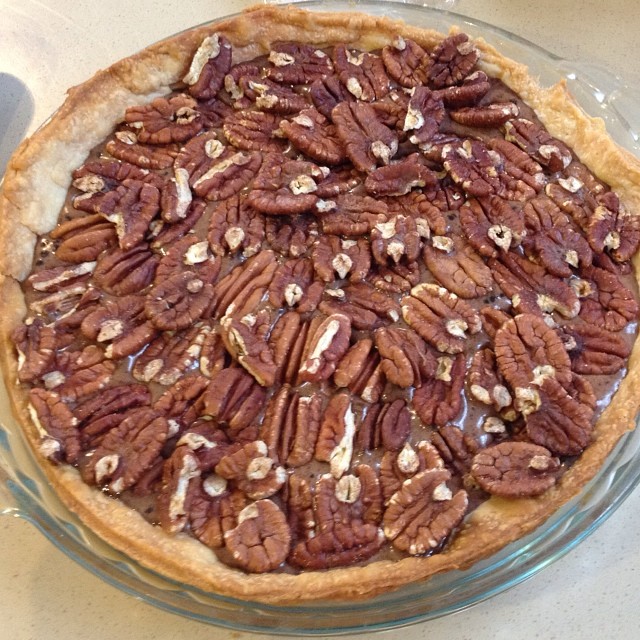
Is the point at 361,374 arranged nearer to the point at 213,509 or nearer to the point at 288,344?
the point at 288,344

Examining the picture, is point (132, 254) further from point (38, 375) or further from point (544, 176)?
point (544, 176)

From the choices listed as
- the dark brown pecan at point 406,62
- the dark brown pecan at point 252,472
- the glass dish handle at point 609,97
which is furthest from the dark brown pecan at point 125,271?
the glass dish handle at point 609,97

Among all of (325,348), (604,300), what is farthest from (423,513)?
(604,300)

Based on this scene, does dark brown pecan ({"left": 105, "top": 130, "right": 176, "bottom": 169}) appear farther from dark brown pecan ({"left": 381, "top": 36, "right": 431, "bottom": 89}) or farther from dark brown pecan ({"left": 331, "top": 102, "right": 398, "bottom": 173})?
dark brown pecan ({"left": 381, "top": 36, "right": 431, "bottom": 89})

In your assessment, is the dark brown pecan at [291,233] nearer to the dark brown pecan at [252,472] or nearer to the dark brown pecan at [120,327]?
the dark brown pecan at [120,327]

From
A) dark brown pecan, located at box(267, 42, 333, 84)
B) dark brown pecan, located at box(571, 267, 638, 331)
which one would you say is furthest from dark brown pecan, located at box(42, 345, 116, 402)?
dark brown pecan, located at box(571, 267, 638, 331)
